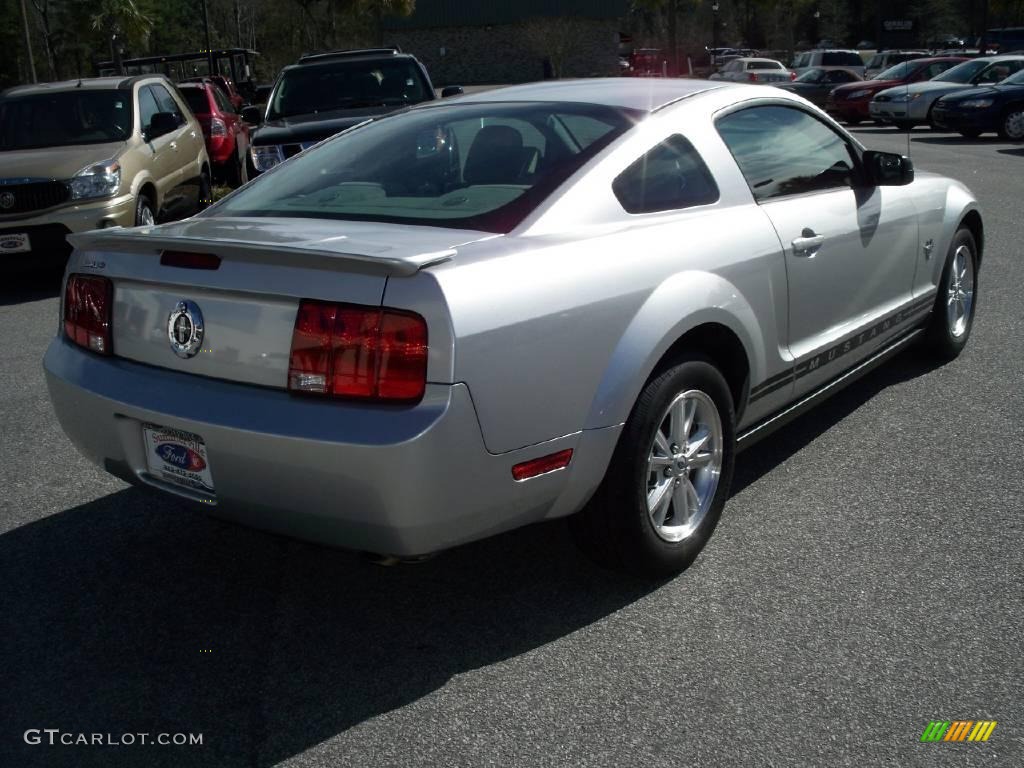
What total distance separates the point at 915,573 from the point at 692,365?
100 centimetres

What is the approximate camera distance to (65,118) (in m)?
10.3

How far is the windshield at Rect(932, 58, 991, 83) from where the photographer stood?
2422cm

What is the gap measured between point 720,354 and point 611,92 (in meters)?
1.07

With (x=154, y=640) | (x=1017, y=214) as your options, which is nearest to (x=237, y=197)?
(x=154, y=640)

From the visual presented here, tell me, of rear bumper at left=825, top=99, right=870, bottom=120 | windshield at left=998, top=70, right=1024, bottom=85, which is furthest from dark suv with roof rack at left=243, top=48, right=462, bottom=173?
rear bumper at left=825, top=99, right=870, bottom=120

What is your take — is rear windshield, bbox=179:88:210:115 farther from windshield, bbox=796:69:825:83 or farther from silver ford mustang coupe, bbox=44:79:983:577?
windshield, bbox=796:69:825:83

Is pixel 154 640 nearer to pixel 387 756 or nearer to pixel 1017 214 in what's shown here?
pixel 387 756

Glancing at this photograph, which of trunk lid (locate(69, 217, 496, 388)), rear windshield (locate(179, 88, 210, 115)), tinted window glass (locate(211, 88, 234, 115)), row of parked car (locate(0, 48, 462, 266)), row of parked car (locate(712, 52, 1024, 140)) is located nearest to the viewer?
trunk lid (locate(69, 217, 496, 388))

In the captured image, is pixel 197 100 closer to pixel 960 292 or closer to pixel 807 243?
pixel 960 292

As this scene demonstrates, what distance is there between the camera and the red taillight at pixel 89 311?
3438mm

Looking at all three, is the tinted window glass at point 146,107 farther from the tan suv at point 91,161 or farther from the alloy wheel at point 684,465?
the alloy wheel at point 684,465

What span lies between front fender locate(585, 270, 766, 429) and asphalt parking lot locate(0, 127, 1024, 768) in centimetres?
69

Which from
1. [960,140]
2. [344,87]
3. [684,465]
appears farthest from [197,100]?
[960,140]

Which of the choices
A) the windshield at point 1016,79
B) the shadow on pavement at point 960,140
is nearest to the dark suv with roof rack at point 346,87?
the shadow on pavement at point 960,140
